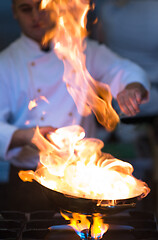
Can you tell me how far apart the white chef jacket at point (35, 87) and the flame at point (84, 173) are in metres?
0.39

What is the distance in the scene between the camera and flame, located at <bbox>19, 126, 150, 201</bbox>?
113 cm

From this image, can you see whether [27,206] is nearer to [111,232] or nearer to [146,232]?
[111,232]

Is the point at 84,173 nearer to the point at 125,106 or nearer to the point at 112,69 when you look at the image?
the point at 125,106

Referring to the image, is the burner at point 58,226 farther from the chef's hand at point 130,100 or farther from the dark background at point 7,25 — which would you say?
the dark background at point 7,25

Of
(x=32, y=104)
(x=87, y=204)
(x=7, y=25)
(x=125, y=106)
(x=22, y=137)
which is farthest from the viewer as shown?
(x=7, y=25)

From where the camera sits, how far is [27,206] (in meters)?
1.58

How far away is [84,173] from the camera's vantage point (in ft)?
4.00

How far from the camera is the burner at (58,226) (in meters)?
1.24

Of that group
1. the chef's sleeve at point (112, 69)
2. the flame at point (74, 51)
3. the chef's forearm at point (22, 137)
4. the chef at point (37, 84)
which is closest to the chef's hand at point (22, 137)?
the chef's forearm at point (22, 137)

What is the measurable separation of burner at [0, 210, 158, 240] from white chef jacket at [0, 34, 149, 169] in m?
0.51

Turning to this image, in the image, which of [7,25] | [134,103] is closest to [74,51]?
[134,103]

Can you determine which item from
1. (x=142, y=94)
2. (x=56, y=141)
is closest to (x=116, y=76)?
(x=142, y=94)

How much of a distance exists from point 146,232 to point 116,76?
892mm

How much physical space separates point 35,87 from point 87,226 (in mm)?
862
